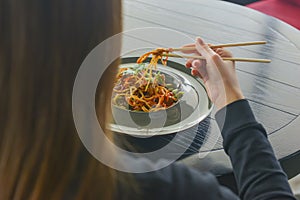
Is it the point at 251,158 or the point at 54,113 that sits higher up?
the point at 54,113

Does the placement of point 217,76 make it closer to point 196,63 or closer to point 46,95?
point 196,63

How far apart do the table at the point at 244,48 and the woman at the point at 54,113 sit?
29 cm

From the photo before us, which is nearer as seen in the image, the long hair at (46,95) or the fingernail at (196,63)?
the long hair at (46,95)

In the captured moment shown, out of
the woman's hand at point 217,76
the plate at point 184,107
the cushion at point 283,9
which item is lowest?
the cushion at point 283,9

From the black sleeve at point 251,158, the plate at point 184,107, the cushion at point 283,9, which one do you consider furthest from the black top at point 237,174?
the cushion at point 283,9

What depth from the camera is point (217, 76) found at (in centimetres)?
107

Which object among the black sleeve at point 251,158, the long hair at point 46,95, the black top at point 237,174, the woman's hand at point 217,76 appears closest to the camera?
the long hair at point 46,95

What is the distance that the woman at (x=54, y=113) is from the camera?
1.99 feet

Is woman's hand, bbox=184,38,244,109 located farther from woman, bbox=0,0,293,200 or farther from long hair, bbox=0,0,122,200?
long hair, bbox=0,0,122,200

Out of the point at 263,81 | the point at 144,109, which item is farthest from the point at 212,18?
the point at 144,109

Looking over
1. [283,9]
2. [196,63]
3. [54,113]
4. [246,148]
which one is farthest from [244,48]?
[283,9]

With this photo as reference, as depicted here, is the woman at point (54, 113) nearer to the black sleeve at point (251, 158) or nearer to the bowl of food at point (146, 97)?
the black sleeve at point (251, 158)

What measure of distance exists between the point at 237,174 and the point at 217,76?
255 millimetres

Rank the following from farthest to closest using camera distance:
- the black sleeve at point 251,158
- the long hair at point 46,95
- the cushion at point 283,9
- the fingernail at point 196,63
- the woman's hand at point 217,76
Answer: the cushion at point 283,9
the fingernail at point 196,63
the woman's hand at point 217,76
the black sleeve at point 251,158
the long hair at point 46,95
